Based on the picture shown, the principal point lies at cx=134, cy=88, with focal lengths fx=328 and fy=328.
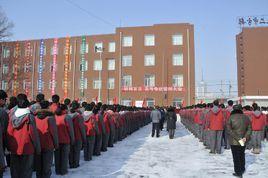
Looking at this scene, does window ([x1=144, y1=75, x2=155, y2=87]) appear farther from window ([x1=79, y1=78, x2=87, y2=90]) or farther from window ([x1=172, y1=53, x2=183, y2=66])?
window ([x1=79, y1=78, x2=87, y2=90])

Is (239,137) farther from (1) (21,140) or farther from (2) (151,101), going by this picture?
(2) (151,101)

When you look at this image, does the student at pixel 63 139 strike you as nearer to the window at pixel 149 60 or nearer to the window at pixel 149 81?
the window at pixel 149 81

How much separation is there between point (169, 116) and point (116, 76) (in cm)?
3313

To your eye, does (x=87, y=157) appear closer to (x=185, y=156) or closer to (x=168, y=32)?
(x=185, y=156)

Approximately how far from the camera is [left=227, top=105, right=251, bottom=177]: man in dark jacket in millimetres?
7859

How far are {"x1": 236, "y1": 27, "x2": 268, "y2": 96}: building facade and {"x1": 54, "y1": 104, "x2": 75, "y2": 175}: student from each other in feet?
166

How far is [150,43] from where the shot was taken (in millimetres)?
49938

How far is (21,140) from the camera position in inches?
238

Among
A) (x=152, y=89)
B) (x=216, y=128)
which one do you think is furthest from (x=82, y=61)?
(x=216, y=128)

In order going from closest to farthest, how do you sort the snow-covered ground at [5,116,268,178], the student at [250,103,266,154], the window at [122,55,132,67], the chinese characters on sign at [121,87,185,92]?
the snow-covered ground at [5,116,268,178]
the student at [250,103,266,154]
the chinese characters on sign at [121,87,185,92]
the window at [122,55,132,67]

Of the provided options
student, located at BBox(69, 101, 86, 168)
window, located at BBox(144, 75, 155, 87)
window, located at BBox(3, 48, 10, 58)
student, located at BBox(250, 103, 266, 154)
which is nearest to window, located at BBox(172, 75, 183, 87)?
window, located at BBox(144, 75, 155, 87)

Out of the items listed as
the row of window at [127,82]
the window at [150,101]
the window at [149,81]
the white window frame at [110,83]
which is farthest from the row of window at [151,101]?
the white window frame at [110,83]

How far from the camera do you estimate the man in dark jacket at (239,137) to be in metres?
7.86

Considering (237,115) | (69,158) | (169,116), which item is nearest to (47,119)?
(69,158)
